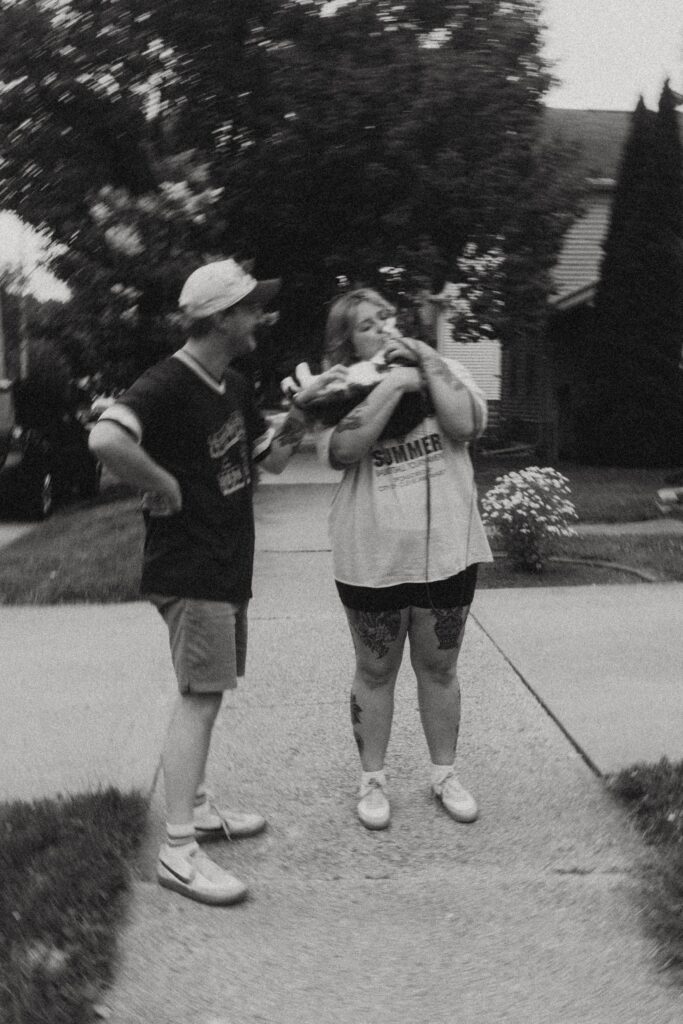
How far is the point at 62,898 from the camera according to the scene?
9.88ft

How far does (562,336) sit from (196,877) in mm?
18279

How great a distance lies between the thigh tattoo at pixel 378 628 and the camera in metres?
3.53

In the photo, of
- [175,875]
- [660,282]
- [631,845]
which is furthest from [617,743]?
[660,282]

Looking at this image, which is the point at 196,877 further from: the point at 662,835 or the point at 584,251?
the point at 584,251

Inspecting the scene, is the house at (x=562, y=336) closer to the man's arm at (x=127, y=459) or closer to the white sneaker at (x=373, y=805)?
the white sneaker at (x=373, y=805)

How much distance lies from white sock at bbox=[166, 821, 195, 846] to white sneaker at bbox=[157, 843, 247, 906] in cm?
1

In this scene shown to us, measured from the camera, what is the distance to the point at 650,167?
1691 cm

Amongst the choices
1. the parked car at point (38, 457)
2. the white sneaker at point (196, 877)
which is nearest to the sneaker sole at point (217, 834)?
the white sneaker at point (196, 877)

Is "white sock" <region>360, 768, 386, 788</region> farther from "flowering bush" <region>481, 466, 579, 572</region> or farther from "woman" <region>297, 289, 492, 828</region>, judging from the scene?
"flowering bush" <region>481, 466, 579, 572</region>

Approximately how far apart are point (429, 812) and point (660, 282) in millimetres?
14549

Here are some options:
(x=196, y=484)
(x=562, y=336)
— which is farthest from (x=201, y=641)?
(x=562, y=336)

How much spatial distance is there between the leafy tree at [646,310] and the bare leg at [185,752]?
14.5 metres

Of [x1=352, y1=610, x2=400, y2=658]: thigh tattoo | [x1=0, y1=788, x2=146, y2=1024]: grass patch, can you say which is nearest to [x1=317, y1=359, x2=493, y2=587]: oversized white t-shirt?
[x1=352, y1=610, x2=400, y2=658]: thigh tattoo

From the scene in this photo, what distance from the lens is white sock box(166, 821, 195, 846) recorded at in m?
3.19
